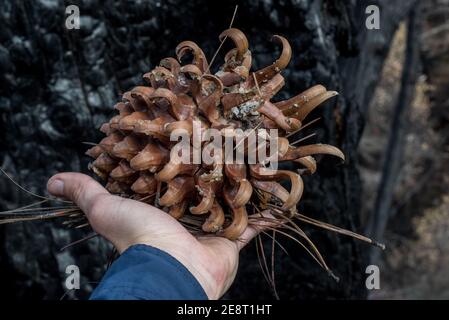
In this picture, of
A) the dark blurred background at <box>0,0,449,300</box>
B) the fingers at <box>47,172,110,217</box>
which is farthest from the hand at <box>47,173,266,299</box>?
the dark blurred background at <box>0,0,449,300</box>

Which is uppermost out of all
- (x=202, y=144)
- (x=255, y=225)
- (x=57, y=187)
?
(x=202, y=144)

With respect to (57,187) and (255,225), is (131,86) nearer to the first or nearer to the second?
(57,187)

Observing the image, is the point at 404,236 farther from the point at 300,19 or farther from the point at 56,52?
the point at 56,52

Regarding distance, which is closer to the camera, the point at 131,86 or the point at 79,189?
the point at 79,189

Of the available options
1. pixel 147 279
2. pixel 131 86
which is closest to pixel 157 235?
pixel 147 279

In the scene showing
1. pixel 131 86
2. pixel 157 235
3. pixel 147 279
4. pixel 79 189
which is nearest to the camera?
pixel 147 279

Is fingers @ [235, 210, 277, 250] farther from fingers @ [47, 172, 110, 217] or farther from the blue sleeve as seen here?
fingers @ [47, 172, 110, 217]

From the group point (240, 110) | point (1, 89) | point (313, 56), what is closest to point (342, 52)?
point (313, 56)

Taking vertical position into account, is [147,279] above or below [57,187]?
below
